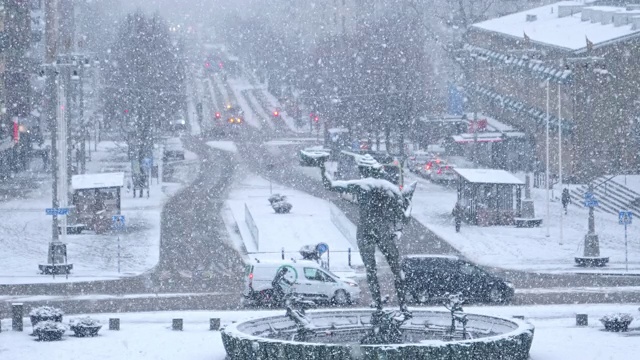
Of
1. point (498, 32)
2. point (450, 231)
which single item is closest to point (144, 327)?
point (450, 231)

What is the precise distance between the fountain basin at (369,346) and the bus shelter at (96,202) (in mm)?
26021

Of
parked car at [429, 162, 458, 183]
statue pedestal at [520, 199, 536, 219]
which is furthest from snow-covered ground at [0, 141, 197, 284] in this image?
statue pedestal at [520, 199, 536, 219]

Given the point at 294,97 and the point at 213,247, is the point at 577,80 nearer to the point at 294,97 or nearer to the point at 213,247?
the point at 213,247

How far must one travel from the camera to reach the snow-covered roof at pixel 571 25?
65.0 meters

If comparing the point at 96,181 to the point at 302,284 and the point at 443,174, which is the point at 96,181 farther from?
the point at 443,174

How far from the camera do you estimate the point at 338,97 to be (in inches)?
3393

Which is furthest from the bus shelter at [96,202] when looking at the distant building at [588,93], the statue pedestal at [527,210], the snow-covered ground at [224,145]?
the snow-covered ground at [224,145]

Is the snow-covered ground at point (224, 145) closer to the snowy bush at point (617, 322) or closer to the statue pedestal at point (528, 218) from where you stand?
the statue pedestal at point (528, 218)

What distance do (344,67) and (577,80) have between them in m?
26.4

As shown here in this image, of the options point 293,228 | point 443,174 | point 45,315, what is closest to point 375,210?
point 45,315

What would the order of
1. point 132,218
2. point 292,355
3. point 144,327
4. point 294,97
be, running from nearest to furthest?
point 292,355 → point 144,327 → point 132,218 → point 294,97

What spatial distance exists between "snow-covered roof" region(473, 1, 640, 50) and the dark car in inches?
1171

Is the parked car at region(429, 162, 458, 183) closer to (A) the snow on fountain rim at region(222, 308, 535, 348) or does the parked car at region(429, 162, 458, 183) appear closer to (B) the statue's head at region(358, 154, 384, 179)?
(A) the snow on fountain rim at region(222, 308, 535, 348)

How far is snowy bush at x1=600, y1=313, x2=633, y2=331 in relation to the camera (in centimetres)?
2923
